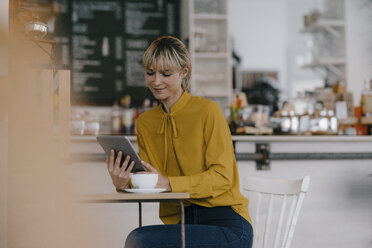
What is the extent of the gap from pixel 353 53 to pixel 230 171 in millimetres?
4174

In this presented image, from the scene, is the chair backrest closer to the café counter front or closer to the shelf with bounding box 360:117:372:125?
the café counter front

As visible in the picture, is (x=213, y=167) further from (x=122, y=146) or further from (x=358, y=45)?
(x=358, y=45)

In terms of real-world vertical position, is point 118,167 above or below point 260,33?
below

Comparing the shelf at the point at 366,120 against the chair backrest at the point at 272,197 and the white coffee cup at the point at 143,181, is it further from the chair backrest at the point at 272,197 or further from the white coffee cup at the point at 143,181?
the white coffee cup at the point at 143,181

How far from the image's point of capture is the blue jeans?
1396 millimetres

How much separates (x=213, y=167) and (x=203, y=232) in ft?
0.74

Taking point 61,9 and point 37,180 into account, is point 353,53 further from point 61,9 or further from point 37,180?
point 37,180

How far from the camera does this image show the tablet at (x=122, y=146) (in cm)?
143

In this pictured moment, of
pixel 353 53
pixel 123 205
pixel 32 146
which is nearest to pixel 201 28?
pixel 353 53

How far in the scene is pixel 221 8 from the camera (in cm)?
463

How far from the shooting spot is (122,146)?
4.75ft

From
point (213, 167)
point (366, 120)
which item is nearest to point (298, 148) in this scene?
point (366, 120)

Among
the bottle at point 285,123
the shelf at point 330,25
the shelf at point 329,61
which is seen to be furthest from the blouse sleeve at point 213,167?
the shelf at point 330,25

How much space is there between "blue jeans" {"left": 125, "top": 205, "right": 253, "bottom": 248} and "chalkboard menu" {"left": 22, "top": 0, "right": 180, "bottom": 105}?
308 cm
